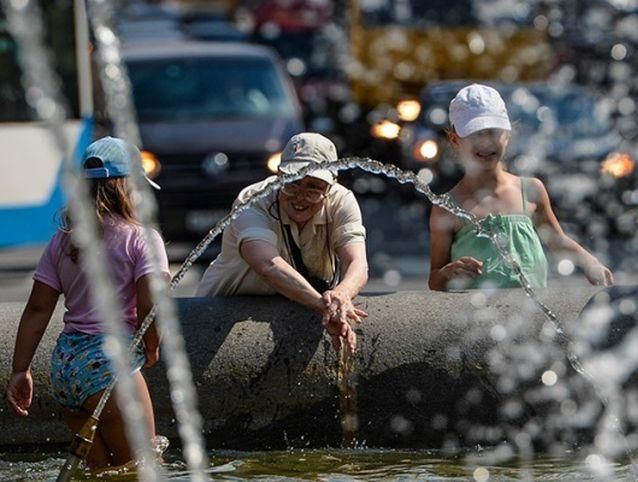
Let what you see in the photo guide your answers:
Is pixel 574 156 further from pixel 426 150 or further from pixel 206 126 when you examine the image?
pixel 206 126

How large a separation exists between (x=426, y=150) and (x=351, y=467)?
13241 mm

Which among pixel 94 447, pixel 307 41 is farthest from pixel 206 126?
pixel 307 41

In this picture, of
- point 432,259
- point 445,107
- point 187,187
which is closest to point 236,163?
point 187,187

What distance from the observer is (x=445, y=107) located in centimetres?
1941

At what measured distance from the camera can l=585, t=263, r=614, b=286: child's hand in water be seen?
263 inches

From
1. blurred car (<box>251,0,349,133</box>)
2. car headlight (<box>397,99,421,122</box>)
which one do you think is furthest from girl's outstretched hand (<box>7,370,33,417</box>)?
blurred car (<box>251,0,349,133</box>)

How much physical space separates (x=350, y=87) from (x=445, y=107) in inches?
302

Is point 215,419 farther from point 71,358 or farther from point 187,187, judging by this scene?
point 187,187

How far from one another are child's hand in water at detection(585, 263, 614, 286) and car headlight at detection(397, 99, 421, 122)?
522 inches

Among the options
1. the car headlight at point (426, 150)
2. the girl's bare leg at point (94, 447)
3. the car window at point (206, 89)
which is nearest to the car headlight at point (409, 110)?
the car headlight at point (426, 150)

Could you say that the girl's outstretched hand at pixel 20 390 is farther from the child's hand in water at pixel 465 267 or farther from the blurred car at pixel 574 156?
the blurred car at pixel 574 156

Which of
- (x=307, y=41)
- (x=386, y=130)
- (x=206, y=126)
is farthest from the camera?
(x=307, y=41)

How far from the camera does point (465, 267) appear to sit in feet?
21.3

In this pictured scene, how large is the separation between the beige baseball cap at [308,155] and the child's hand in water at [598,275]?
106cm
